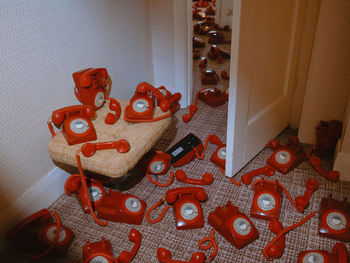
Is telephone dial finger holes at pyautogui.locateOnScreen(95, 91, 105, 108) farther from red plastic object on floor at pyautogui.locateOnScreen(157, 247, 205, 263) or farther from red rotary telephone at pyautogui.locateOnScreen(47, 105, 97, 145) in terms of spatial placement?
red plastic object on floor at pyautogui.locateOnScreen(157, 247, 205, 263)

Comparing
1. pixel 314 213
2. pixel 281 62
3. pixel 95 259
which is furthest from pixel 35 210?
pixel 281 62

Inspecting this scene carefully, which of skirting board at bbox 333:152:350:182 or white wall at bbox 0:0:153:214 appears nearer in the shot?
white wall at bbox 0:0:153:214

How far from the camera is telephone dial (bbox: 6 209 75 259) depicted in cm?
130

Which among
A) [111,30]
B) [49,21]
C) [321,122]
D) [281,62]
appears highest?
[49,21]

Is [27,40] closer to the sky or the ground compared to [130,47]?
closer to the sky

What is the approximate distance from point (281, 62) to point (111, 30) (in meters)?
0.92

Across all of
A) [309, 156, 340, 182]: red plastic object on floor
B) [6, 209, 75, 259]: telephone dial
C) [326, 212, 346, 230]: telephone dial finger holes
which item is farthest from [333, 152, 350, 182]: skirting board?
[6, 209, 75, 259]: telephone dial

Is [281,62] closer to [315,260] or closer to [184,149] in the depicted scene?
[184,149]

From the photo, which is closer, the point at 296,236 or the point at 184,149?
the point at 296,236

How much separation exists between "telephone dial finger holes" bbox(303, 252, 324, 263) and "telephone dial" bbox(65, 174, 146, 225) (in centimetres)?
67

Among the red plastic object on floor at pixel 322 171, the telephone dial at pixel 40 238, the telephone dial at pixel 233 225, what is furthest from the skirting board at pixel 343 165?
the telephone dial at pixel 40 238

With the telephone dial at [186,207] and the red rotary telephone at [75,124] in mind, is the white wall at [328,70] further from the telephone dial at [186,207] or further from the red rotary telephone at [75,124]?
the red rotary telephone at [75,124]

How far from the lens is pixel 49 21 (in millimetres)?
1384

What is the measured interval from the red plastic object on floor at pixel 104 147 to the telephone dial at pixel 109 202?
234 millimetres
